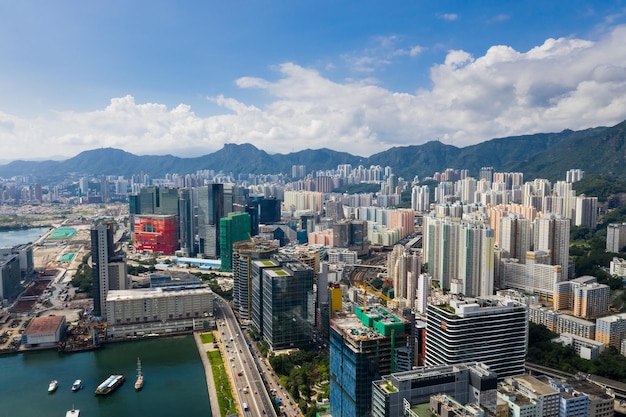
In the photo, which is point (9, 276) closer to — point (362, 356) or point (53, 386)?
point (53, 386)

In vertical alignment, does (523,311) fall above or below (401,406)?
above

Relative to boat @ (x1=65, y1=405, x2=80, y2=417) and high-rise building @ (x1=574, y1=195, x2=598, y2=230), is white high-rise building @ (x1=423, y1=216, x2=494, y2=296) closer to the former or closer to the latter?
boat @ (x1=65, y1=405, x2=80, y2=417)

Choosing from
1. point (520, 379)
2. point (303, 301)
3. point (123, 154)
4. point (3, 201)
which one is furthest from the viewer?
point (123, 154)

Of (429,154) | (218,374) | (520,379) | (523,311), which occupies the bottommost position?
(218,374)

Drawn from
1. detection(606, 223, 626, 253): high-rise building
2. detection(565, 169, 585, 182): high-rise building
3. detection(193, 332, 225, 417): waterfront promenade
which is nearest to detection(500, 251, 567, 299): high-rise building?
detection(606, 223, 626, 253): high-rise building

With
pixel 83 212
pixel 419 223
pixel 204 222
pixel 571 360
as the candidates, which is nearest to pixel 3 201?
pixel 83 212

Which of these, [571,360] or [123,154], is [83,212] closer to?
[571,360]

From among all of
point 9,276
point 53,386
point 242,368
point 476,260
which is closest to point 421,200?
point 476,260
